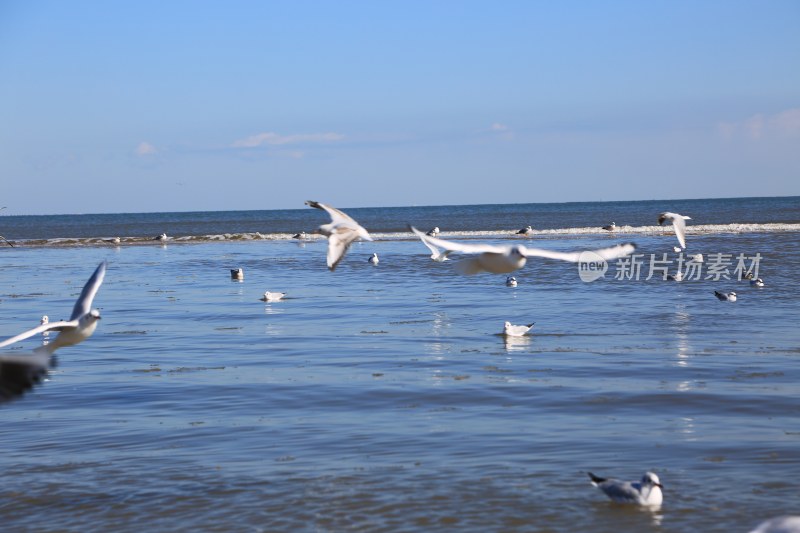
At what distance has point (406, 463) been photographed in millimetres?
8641

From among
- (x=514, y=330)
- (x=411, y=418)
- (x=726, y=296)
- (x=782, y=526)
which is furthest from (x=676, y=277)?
(x=782, y=526)

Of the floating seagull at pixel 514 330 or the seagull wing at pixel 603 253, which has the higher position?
the seagull wing at pixel 603 253

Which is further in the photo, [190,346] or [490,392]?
[190,346]

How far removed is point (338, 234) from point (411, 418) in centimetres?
280

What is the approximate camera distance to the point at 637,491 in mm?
7363

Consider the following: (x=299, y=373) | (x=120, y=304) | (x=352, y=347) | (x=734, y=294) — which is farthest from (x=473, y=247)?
(x=120, y=304)

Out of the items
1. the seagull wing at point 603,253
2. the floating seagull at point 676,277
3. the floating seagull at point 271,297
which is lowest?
the floating seagull at point 676,277

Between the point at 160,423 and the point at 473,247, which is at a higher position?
the point at 473,247

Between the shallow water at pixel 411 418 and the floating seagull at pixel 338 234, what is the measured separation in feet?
6.14

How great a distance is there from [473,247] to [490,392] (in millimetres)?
3836

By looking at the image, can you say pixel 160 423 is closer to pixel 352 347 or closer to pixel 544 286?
pixel 352 347

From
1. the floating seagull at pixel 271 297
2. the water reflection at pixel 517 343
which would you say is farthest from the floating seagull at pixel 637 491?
the floating seagull at pixel 271 297

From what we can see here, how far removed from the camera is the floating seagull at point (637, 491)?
7.36 meters

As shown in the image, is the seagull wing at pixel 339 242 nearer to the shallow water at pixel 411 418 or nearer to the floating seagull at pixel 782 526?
the shallow water at pixel 411 418
